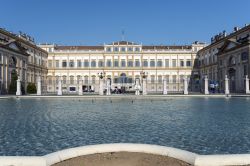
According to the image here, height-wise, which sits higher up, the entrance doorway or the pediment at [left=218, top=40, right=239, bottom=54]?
the pediment at [left=218, top=40, right=239, bottom=54]

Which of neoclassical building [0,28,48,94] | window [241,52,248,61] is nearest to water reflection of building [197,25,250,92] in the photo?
window [241,52,248,61]

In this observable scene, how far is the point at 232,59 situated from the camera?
5541 cm

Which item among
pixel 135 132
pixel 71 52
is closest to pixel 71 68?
pixel 71 52

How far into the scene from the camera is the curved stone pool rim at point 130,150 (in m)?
5.51

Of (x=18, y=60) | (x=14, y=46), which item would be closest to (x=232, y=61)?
(x=18, y=60)

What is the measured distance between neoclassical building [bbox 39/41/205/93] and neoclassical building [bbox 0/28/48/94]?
19.1 feet

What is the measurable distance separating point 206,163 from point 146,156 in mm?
1242

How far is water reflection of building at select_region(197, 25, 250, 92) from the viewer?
50375mm

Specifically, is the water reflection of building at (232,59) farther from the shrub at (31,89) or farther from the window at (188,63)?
the shrub at (31,89)

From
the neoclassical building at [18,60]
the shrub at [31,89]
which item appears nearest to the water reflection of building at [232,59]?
the shrub at [31,89]

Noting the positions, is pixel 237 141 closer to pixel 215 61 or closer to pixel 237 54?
pixel 237 54

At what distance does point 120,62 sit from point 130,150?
72205mm

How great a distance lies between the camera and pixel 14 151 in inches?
299

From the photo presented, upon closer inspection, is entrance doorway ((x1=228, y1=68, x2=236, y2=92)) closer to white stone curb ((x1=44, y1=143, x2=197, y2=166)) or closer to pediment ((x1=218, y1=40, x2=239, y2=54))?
pediment ((x1=218, y1=40, x2=239, y2=54))
